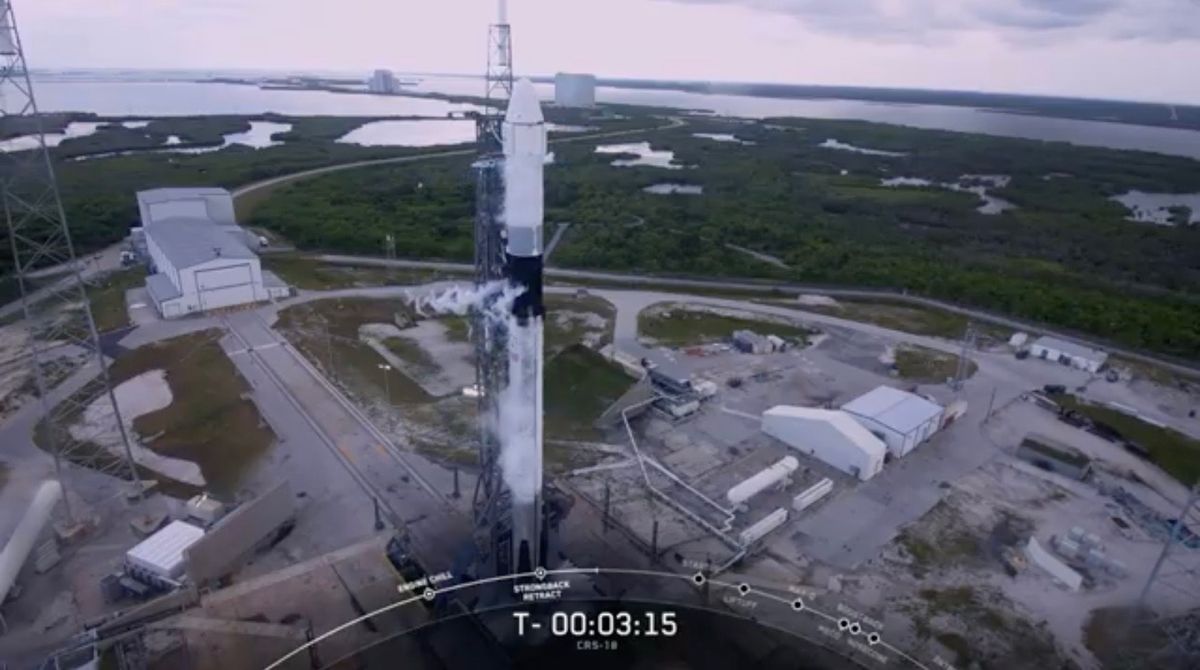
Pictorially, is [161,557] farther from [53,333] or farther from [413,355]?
[413,355]

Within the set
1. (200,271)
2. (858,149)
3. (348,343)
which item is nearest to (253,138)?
(200,271)

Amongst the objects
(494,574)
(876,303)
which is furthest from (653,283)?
(494,574)

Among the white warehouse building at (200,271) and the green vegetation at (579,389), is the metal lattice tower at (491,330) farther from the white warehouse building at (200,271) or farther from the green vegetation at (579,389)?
the white warehouse building at (200,271)

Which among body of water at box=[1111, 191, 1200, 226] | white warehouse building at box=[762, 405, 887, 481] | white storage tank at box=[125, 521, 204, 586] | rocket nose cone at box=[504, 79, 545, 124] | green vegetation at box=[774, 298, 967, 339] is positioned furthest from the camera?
body of water at box=[1111, 191, 1200, 226]

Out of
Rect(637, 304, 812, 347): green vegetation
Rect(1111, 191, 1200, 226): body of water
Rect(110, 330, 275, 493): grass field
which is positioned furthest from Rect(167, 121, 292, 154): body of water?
Rect(1111, 191, 1200, 226): body of water

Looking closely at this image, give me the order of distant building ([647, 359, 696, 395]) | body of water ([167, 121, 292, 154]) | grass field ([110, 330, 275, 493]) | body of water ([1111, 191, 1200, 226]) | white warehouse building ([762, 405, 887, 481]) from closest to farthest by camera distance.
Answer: grass field ([110, 330, 275, 493]), white warehouse building ([762, 405, 887, 481]), distant building ([647, 359, 696, 395]), body of water ([1111, 191, 1200, 226]), body of water ([167, 121, 292, 154])

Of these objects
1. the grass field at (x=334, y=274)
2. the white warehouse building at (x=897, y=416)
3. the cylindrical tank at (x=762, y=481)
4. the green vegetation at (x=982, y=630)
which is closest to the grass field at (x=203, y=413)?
the grass field at (x=334, y=274)

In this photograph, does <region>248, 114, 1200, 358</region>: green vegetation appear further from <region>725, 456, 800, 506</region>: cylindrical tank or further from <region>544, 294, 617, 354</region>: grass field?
Answer: <region>725, 456, 800, 506</region>: cylindrical tank
